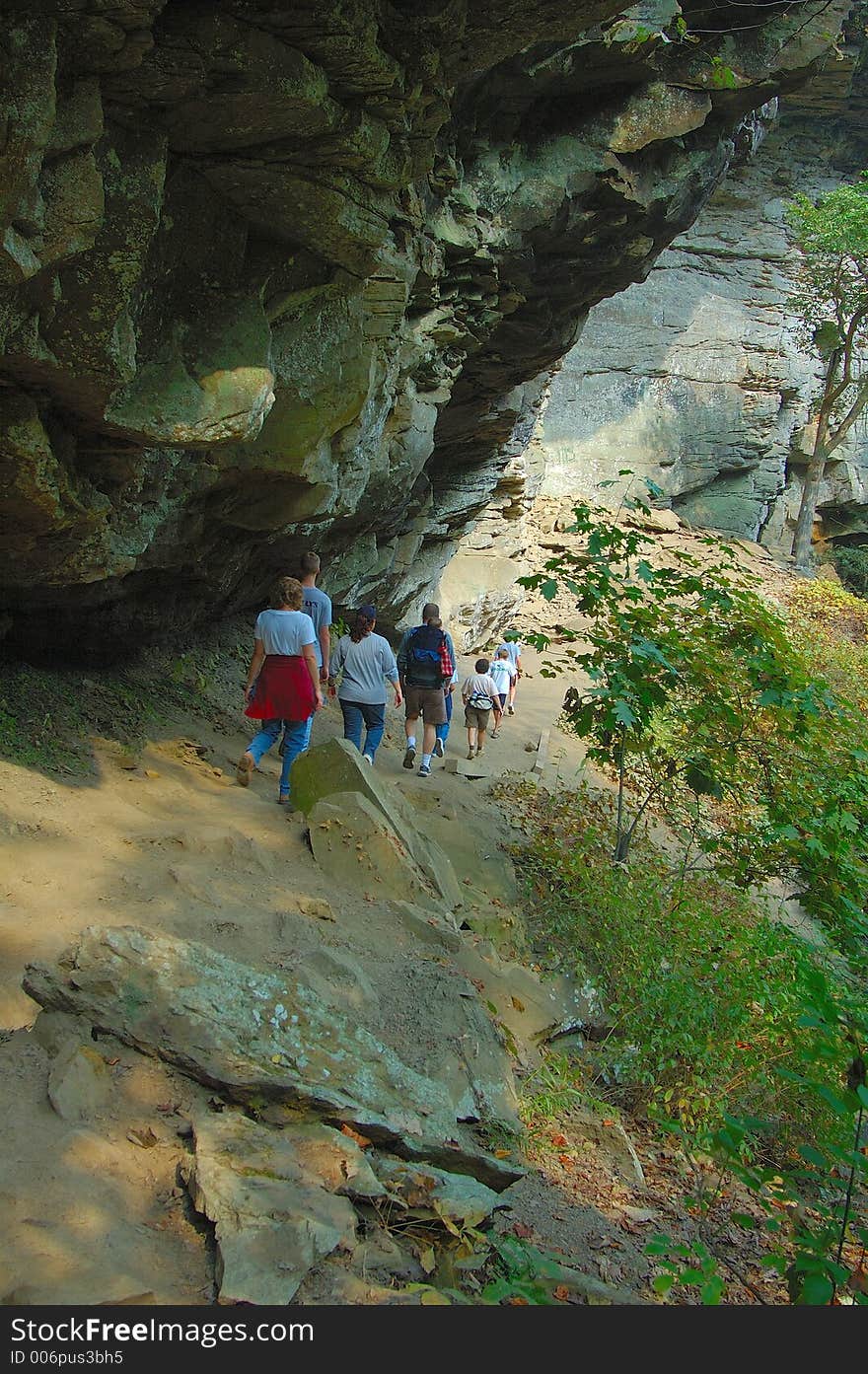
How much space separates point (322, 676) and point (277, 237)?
3.91 m

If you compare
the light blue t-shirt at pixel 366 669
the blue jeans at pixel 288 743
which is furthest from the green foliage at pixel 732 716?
the blue jeans at pixel 288 743

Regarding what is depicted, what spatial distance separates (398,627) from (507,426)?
147 inches

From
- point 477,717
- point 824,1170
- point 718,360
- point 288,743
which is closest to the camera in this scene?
point 824,1170

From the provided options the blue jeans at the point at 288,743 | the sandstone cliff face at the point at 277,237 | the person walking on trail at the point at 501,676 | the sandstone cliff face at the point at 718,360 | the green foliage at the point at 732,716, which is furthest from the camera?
the sandstone cliff face at the point at 718,360

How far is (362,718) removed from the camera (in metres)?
8.56

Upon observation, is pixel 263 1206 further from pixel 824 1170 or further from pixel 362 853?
pixel 362 853

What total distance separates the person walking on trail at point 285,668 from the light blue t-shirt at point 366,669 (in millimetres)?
1080

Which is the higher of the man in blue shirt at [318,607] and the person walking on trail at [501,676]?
the man in blue shirt at [318,607]

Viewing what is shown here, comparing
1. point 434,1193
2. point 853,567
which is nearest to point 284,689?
point 434,1193

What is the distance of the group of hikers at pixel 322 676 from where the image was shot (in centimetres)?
707

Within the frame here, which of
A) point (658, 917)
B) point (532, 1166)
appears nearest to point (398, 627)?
point (658, 917)

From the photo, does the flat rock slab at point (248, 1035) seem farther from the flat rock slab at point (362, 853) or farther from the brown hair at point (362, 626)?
the brown hair at point (362, 626)

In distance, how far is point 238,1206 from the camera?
291 centimetres

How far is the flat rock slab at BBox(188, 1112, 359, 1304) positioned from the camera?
8.94ft
